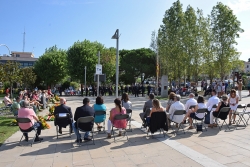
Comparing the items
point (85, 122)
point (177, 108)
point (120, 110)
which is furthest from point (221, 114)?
point (85, 122)

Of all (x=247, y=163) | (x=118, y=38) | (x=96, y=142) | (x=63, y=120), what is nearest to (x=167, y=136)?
(x=96, y=142)

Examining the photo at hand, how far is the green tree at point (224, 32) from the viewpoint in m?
25.9

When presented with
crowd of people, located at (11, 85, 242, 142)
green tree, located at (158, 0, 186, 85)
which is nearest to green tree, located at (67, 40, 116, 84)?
green tree, located at (158, 0, 186, 85)

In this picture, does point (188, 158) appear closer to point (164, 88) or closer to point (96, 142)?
point (96, 142)

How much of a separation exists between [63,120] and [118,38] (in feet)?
19.0

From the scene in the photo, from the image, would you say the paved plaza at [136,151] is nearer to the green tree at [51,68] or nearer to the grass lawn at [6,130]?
the grass lawn at [6,130]

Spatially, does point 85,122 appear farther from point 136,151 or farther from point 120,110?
point 136,151

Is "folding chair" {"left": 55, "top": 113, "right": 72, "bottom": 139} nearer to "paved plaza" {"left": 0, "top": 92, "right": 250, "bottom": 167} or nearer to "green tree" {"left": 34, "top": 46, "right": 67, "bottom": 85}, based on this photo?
"paved plaza" {"left": 0, "top": 92, "right": 250, "bottom": 167}

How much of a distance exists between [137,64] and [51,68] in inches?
687

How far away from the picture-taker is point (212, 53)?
28.7 m

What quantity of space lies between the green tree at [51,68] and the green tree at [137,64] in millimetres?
13561

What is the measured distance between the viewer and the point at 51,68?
4025 cm

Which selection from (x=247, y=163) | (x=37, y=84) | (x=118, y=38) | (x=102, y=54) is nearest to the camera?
(x=247, y=163)

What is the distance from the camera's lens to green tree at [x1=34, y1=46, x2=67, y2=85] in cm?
4019
